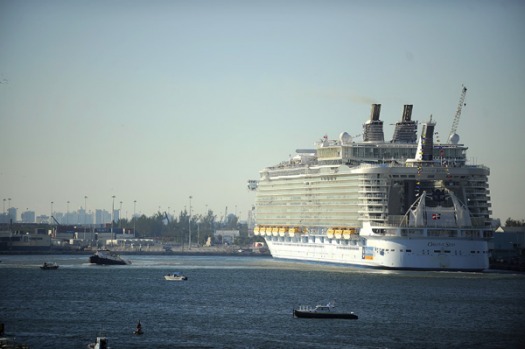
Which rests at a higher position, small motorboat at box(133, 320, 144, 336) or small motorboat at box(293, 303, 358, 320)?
small motorboat at box(293, 303, 358, 320)

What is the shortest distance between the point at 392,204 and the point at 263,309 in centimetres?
4931

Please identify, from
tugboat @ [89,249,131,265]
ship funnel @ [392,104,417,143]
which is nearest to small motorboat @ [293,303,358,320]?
ship funnel @ [392,104,417,143]

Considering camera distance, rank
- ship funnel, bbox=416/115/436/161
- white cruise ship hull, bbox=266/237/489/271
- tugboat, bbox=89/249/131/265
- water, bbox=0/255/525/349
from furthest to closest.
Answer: tugboat, bbox=89/249/131/265 < ship funnel, bbox=416/115/436/161 < white cruise ship hull, bbox=266/237/489/271 < water, bbox=0/255/525/349

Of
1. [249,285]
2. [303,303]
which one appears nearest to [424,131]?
[249,285]

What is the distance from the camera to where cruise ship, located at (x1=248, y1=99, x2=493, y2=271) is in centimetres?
14012

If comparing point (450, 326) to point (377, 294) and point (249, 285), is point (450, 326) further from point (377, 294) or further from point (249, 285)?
point (249, 285)

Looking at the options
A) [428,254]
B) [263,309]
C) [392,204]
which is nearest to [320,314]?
[263,309]

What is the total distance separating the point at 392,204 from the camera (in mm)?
149125

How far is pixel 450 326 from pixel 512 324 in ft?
19.2

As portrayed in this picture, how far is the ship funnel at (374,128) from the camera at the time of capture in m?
175

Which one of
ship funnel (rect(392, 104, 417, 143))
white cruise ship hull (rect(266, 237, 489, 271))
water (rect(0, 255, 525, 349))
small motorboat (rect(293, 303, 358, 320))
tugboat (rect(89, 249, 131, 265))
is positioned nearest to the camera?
water (rect(0, 255, 525, 349))

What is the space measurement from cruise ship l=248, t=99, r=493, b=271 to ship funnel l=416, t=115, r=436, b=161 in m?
0.13

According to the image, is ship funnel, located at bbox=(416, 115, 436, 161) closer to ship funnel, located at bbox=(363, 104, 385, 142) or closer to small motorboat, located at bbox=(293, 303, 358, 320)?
ship funnel, located at bbox=(363, 104, 385, 142)

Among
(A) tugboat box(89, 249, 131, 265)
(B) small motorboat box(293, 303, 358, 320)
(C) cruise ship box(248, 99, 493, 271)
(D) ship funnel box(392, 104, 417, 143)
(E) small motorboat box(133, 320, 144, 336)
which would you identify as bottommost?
(E) small motorboat box(133, 320, 144, 336)
